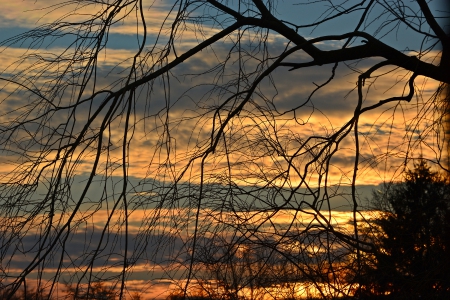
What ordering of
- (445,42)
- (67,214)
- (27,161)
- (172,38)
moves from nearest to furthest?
1. (67,214)
2. (27,161)
3. (172,38)
4. (445,42)

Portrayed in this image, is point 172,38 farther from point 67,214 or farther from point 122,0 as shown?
point 67,214

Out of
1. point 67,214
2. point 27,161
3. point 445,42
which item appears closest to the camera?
point 67,214

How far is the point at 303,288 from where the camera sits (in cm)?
464

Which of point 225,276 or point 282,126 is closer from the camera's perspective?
point 225,276

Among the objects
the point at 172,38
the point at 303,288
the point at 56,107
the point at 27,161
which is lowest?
the point at 303,288

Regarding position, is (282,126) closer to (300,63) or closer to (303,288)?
(300,63)

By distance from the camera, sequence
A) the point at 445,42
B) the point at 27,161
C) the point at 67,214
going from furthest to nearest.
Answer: the point at 445,42
the point at 27,161
the point at 67,214

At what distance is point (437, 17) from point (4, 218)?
3.32m

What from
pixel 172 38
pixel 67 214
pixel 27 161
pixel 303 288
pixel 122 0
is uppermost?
pixel 122 0

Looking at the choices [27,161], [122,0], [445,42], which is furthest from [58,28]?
[445,42]

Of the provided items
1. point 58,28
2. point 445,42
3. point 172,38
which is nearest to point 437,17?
point 445,42

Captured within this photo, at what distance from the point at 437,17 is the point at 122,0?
2283 mm

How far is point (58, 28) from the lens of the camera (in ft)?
14.4

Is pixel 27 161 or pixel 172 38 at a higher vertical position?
pixel 172 38
